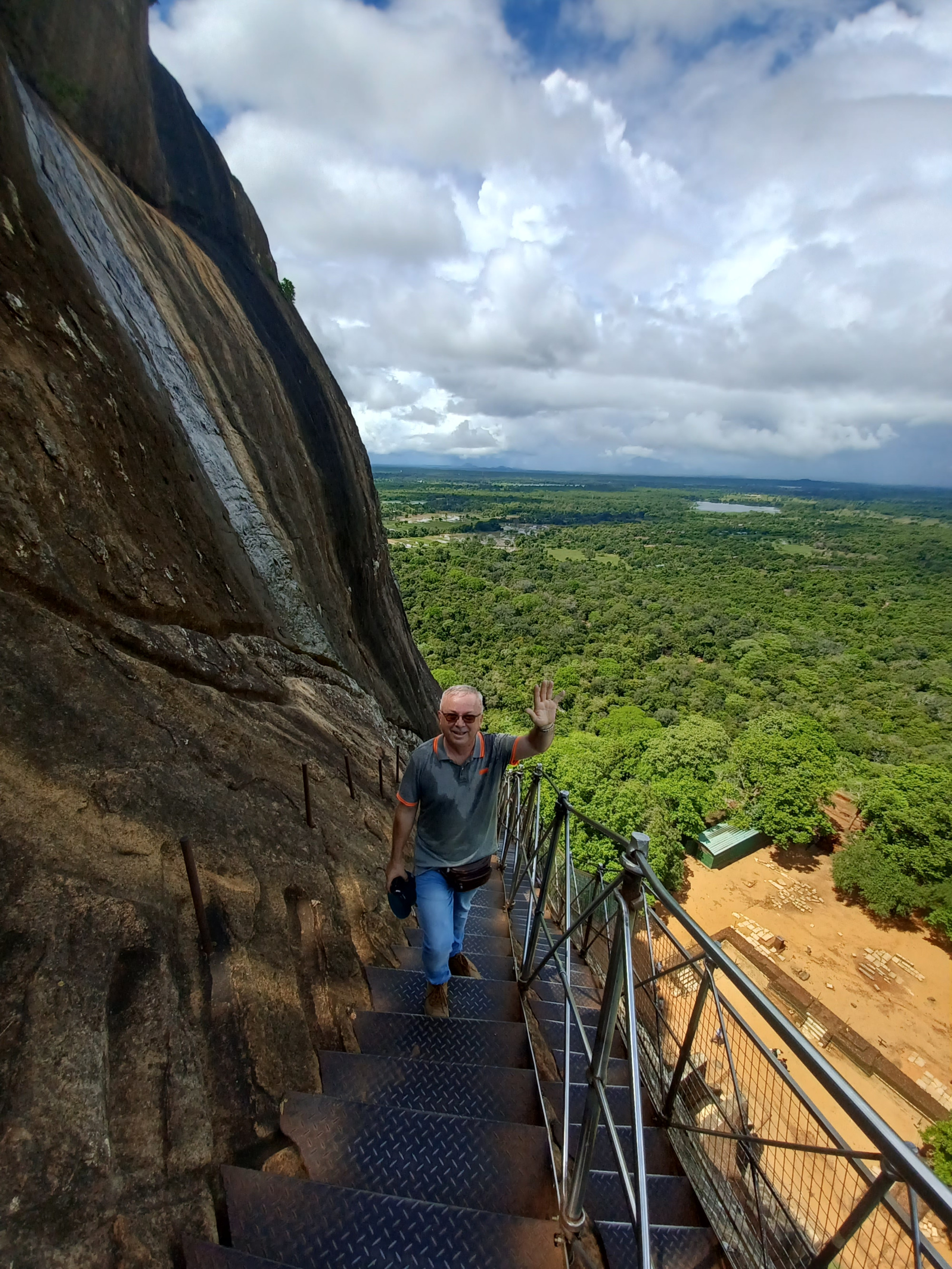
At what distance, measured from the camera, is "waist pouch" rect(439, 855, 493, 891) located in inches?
131

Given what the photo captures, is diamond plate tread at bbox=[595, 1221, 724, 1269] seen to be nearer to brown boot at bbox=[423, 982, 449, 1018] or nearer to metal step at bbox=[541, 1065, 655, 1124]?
metal step at bbox=[541, 1065, 655, 1124]

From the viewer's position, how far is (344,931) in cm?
404

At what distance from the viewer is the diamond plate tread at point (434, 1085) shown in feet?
9.12

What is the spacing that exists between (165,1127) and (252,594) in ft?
20.4

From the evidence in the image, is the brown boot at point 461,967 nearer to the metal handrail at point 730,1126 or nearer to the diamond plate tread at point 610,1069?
the metal handrail at point 730,1126

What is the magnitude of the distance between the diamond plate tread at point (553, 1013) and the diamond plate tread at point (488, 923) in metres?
1.16

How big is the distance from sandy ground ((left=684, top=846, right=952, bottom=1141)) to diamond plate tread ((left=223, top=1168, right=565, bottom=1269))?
16152 millimetres

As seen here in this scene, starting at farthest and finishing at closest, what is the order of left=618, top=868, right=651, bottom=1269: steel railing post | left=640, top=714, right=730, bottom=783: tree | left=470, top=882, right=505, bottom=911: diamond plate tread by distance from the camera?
1. left=640, top=714, right=730, bottom=783: tree
2. left=470, top=882, right=505, bottom=911: diamond plate tread
3. left=618, top=868, right=651, bottom=1269: steel railing post

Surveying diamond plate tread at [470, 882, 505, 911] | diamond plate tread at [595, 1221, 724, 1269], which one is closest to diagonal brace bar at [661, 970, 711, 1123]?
diamond plate tread at [595, 1221, 724, 1269]

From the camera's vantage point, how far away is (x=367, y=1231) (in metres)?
2.08

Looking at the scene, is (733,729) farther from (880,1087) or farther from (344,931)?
(344,931)

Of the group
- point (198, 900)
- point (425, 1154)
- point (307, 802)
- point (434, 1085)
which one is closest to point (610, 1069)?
point (434, 1085)

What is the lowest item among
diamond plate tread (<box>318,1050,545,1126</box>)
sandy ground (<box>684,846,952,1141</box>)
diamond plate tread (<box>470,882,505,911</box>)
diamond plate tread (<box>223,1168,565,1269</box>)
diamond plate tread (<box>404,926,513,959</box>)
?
sandy ground (<box>684,846,952,1141</box>)

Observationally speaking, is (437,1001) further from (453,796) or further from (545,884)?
(453,796)
